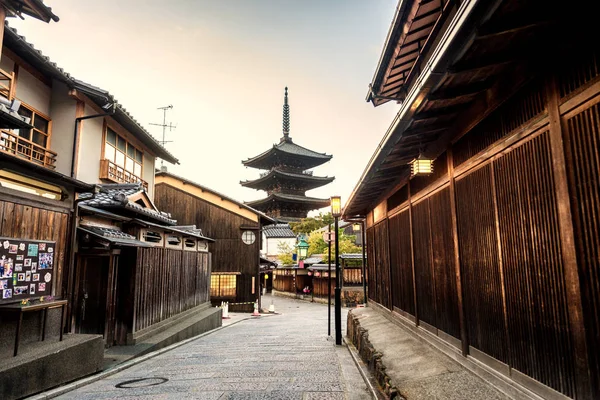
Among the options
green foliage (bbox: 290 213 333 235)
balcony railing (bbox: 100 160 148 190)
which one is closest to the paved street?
balcony railing (bbox: 100 160 148 190)

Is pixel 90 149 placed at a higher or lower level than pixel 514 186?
higher

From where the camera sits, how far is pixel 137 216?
45.3 feet

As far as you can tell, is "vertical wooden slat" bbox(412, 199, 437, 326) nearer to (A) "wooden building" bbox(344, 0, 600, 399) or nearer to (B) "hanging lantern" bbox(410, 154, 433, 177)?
(A) "wooden building" bbox(344, 0, 600, 399)

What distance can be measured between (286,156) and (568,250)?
49.9m

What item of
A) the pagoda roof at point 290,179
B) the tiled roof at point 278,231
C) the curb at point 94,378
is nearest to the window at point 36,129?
the curb at point 94,378

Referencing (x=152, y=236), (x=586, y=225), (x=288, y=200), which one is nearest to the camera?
(x=586, y=225)

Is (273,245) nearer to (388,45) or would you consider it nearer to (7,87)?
(7,87)

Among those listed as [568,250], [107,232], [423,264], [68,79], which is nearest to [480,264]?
[568,250]

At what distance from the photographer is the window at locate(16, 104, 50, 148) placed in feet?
43.9

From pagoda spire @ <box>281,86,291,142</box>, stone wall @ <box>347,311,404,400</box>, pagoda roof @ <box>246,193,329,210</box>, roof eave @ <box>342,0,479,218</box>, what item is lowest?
stone wall @ <box>347,311,404,400</box>

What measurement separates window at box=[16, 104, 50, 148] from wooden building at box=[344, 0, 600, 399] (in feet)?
42.7

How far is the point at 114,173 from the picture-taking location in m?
17.4

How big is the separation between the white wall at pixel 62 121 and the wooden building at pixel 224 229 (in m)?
13.7

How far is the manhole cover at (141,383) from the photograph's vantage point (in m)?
7.36
